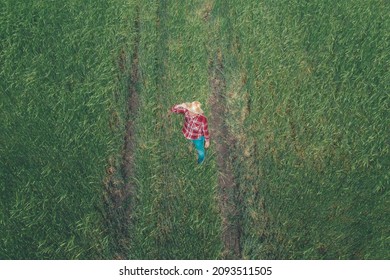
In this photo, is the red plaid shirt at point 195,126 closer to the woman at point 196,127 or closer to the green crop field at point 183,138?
the woman at point 196,127

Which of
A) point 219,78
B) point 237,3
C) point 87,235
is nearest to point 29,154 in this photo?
point 87,235

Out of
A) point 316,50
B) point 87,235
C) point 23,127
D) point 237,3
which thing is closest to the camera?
point 87,235

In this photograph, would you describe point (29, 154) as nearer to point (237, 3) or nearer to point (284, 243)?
point (284, 243)

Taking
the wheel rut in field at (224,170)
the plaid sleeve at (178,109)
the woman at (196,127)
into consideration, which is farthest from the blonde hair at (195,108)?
the wheel rut in field at (224,170)

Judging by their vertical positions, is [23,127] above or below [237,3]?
below

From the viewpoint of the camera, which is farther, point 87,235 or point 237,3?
point 237,3

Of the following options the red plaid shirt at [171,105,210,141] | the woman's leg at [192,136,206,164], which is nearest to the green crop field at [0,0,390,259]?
the woman's leg at [192,136,206,164]

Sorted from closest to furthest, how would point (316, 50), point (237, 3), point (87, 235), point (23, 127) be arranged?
point (87, 235) < point (23, 127) < point (316, 50) < point (237, 3)
